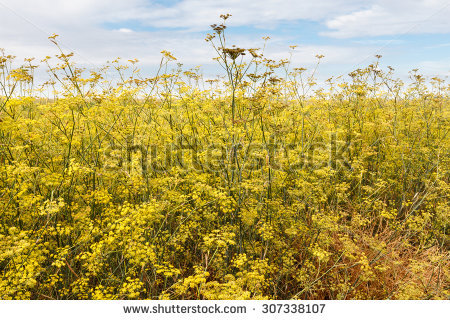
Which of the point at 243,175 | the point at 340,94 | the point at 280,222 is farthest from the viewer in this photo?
the point at 340,94

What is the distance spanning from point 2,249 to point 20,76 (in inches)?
94.2

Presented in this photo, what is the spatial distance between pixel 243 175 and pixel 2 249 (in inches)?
111

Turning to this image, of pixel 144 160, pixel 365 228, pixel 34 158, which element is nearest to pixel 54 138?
pixel 34 158

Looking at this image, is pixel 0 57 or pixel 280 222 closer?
pixel 280 222

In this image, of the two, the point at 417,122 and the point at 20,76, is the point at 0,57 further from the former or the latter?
the point at 417,122

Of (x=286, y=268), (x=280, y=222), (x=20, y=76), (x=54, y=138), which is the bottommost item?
(x=286, y=268)

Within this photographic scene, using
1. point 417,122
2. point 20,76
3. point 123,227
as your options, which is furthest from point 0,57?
point 417,122

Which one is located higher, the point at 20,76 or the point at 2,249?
the point at 20,76

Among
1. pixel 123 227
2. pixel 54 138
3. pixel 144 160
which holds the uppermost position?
pixel 54 138

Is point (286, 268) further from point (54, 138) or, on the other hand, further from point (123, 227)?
point (54, 138)

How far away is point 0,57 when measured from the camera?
13.6 feet

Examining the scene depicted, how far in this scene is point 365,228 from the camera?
4.79 metres
